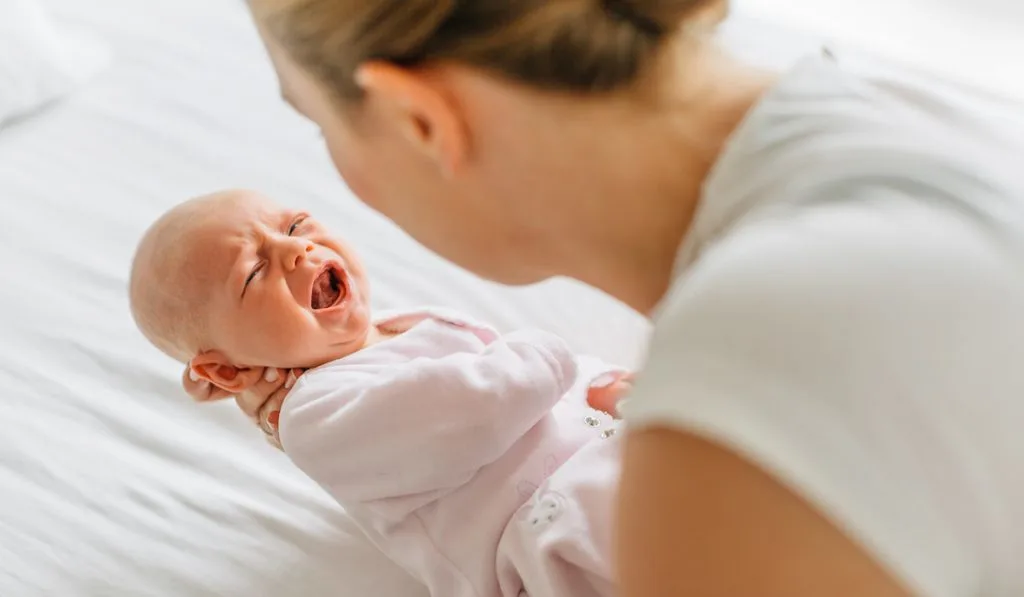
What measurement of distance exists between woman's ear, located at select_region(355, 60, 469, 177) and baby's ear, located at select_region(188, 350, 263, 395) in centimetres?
52

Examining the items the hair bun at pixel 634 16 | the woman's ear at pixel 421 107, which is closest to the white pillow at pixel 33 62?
the woman's ear at pixel 421 107

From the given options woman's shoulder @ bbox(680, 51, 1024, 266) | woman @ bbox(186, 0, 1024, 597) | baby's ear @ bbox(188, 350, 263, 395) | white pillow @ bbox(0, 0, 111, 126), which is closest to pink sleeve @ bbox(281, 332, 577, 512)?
baby's ear @ bbox(188, 350, 263, 395)

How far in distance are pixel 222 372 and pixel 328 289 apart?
15cm

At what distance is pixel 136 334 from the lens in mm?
1299

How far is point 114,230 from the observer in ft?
4.73

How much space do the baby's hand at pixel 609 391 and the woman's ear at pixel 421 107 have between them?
482 mm

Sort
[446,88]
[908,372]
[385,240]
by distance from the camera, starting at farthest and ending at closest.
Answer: [385,240], [446,88], [908,372]

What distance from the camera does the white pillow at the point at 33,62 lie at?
1.55m

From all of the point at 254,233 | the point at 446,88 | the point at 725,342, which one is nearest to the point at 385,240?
the point at 254,233

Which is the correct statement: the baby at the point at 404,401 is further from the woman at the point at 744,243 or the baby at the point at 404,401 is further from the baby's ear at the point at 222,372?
the woman at the point at 744,243

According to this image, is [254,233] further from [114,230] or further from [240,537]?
[114,230]

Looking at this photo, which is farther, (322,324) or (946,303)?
(322,324)

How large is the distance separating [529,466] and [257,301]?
0.33 meters

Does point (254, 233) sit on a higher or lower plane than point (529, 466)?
higher
